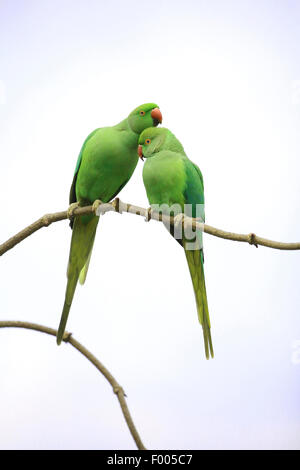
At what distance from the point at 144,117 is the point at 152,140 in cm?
11

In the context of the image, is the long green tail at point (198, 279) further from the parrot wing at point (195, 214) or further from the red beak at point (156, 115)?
the red beak at point (156, 115)

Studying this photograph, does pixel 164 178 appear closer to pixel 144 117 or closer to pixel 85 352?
pixel 144 117

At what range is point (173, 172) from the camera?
1823 mm

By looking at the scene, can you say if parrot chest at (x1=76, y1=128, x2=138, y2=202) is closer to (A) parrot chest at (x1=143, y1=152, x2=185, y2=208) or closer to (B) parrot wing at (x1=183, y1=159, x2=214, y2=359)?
(A) parrot chest at (x1=143, y1=152, x2=185, y2=208)

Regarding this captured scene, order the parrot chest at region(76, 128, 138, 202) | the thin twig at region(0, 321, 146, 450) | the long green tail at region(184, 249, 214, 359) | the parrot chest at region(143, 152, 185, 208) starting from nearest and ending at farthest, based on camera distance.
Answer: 1. the thin twig at region(0, 321, 146, 450)
2. the long green tail at region(184, 249, 214, 359)
3. the parrot chest at region(143, 152, 185, 208)
4. the parrot chest at region(76, 128, 138, 202)

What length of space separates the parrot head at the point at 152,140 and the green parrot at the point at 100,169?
1.7 inches

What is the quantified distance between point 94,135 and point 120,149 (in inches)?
7.2

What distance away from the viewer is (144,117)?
189cm

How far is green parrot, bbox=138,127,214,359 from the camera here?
1.82 meters

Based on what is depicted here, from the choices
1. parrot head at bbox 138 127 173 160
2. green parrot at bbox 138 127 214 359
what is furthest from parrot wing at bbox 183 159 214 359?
parrot head at bbox 138 127 173 160

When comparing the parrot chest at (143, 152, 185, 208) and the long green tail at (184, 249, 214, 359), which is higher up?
the parrot chest at (143, 152, 185, 208)

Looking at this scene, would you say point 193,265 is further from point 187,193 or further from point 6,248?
point 6,248

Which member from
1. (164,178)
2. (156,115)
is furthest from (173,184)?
(156,115)
